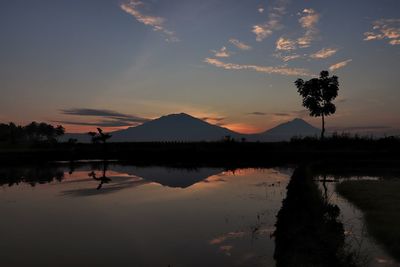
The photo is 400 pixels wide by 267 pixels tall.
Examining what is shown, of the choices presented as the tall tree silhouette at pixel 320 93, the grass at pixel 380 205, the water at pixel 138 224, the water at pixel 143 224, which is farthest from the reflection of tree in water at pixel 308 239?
the tall tree silhouette at pixel 320 93

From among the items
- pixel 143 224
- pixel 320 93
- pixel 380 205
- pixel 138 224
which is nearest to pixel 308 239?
pixel 143 224

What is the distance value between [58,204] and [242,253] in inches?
529

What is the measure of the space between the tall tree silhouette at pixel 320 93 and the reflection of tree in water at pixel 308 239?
5674cm

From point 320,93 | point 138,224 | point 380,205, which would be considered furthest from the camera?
point 320,93

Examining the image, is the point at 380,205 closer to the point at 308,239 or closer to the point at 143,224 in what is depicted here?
the point at 308,239

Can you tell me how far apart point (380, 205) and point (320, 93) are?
54715 mm

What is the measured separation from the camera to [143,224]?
16656 mm

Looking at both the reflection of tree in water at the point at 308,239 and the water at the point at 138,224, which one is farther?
the water at the point at 138,224

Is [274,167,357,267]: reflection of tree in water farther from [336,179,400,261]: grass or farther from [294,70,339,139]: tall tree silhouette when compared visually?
[294,70,339,139]: tall tree silhouette

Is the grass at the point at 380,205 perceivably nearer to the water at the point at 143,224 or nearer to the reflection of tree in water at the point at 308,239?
the water at the point at 143,224

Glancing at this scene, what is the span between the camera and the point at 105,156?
66.4m

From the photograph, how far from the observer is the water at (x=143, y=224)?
12.2 metres

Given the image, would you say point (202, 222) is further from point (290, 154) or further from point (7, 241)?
point (290, 154)

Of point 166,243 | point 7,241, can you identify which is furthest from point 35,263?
point 166,243
